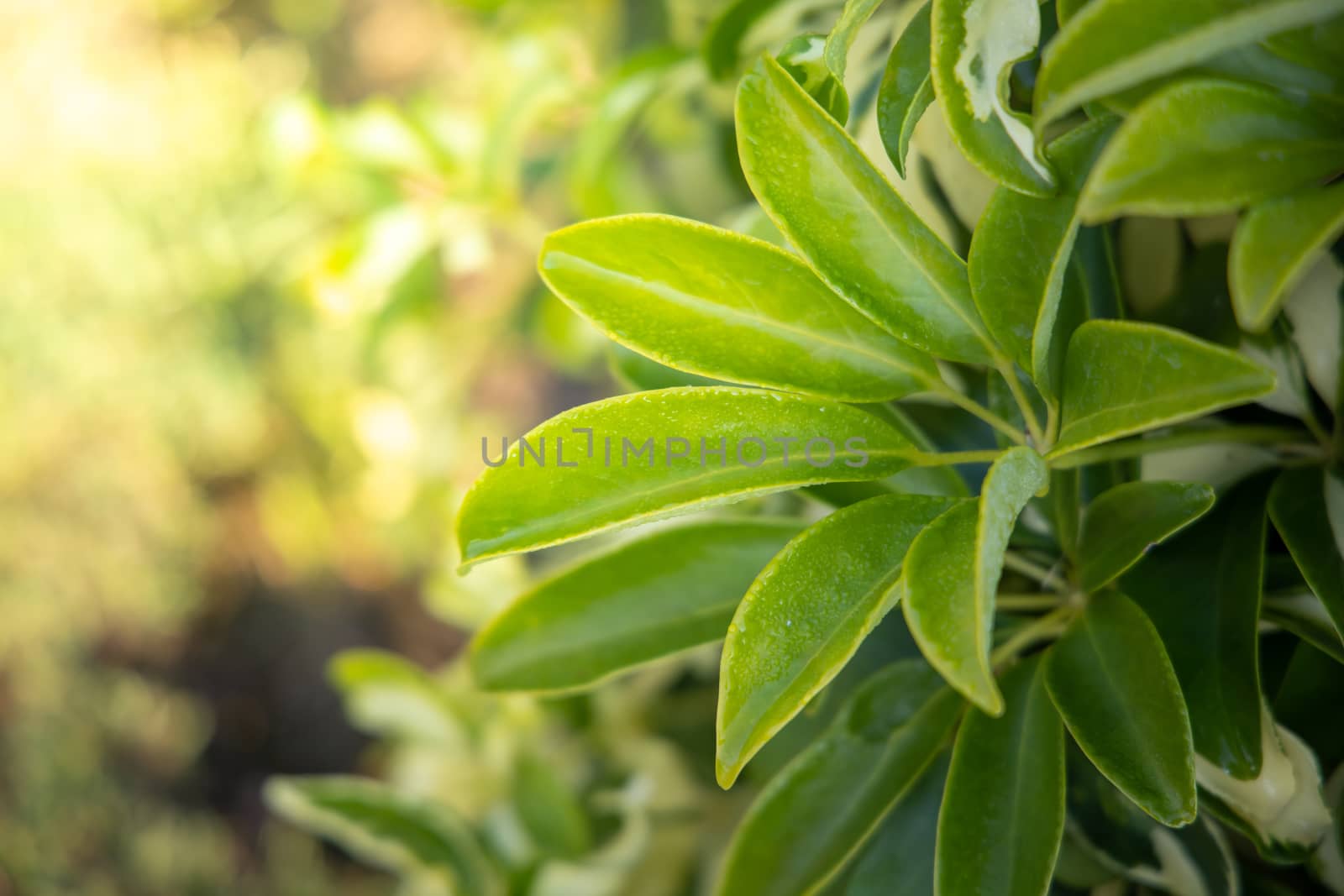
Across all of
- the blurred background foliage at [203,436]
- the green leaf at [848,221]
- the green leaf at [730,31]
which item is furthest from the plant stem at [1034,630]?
the blurred background foliage at [203,436]

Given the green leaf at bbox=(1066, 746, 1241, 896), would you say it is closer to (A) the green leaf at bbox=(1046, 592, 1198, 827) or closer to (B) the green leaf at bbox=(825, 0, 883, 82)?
(A) the green leaf at bbox=(1046, 592, 1198, 827)

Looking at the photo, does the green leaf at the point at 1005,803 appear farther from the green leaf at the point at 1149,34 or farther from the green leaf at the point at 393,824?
the green leaf at the point at 393,824

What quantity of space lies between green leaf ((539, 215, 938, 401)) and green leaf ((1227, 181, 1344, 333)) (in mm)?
81

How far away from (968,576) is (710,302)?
0.10 m

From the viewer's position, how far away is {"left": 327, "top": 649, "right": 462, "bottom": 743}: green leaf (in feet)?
1.85

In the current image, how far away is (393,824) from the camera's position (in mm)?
469

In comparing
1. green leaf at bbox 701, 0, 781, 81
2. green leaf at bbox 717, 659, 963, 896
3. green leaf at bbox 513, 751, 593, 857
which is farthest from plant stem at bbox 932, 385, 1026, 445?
green leaf at bbox 513, 751, 593, 857

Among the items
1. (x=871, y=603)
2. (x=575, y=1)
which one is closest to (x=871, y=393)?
(x=871, y=603)

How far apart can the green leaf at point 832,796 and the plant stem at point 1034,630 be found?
0.02 metres

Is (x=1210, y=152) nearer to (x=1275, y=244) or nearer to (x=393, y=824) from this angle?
(x=1275, y=244)

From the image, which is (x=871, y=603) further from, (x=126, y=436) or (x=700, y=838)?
(x=126, y=436)

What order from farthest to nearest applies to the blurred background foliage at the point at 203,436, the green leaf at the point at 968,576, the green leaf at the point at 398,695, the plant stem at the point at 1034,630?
the blurred background foliage at the point at 203,436 < the green leaf at the point at 398,695 < the plant stem at the point at 1034,630 < the green leaf at the point at 968,576

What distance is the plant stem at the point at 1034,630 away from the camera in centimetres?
30

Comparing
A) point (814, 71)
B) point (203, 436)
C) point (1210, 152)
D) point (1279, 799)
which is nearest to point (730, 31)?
point (814, 71)
